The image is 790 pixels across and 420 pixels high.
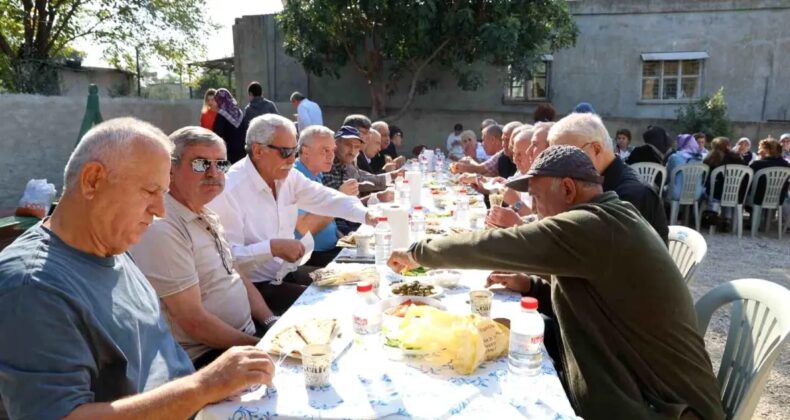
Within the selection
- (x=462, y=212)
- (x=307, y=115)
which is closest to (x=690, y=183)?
(x=462, y=212)

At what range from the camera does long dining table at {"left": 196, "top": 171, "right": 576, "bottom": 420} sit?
1465mm

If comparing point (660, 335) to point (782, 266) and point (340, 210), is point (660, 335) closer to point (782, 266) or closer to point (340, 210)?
point (340, 210)

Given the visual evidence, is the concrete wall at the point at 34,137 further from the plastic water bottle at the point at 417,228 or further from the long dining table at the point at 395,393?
the long dining table at the point at 395,393

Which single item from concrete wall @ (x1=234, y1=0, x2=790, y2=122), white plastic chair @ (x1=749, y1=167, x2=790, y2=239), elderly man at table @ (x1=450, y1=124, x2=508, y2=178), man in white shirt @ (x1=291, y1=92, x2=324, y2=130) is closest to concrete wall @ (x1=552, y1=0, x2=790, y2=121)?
concrete wall @ (x1=234, y1=0, x2=790, y2=122)

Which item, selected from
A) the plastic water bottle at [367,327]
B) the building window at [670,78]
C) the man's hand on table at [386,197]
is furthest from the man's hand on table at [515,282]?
the building window at [670,78]

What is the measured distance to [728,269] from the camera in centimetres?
623

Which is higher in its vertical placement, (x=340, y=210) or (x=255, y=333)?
(x=340, y=210)

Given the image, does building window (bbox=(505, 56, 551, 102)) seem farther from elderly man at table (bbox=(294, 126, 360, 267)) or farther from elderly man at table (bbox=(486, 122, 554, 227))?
elderly man at table (bbox=(294, 126, 360, 267))

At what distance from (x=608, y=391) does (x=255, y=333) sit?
1704 millimetres

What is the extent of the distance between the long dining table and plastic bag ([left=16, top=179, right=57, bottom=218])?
2.69 m

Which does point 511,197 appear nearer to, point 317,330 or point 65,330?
point 317,330

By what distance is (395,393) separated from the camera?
156 cm

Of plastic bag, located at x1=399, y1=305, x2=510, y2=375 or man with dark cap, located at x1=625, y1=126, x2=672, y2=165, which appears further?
man with dark cap, located at x1=625, y1=126, x2=672, y2=165

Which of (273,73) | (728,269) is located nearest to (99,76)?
(273,73)
